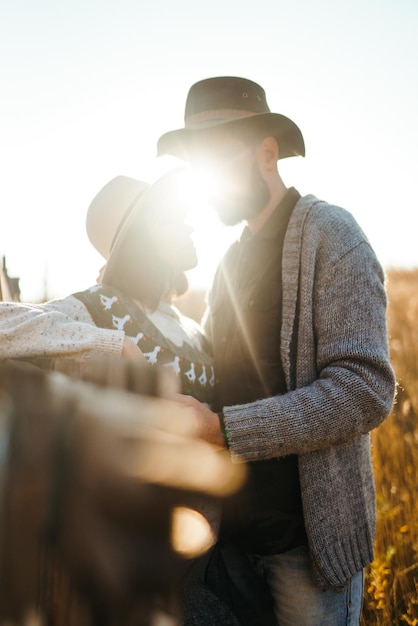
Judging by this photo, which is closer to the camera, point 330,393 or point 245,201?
point 330,393

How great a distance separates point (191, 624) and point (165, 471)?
3.78 ft

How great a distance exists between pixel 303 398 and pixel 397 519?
1847 mm

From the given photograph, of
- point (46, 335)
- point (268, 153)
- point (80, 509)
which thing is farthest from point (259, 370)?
point (80, 509)

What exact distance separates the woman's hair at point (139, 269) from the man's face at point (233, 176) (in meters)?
0.42

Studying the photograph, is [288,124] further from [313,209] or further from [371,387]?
[371,387]

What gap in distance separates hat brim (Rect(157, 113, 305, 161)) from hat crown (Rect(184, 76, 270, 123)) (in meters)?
0.10

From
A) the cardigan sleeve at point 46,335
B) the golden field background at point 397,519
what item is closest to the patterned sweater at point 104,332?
the cardigan sleeve at point 46,335

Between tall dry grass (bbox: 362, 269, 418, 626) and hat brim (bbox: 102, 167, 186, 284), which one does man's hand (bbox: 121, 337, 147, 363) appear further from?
tall dry grass (bbox: 362, 269, 418, 626)

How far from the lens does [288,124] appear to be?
2301 mm

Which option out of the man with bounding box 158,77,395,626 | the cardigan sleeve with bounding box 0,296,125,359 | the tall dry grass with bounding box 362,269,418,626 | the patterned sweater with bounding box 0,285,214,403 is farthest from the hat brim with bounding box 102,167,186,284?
the tall dry grass with bounding box 362,269,418,626

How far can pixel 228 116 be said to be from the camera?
233cm

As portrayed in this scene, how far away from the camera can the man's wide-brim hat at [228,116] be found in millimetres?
2268

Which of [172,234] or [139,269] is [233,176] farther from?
[139,269]

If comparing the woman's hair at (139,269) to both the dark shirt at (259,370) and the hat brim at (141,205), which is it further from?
the dark shirt at (259,370)
